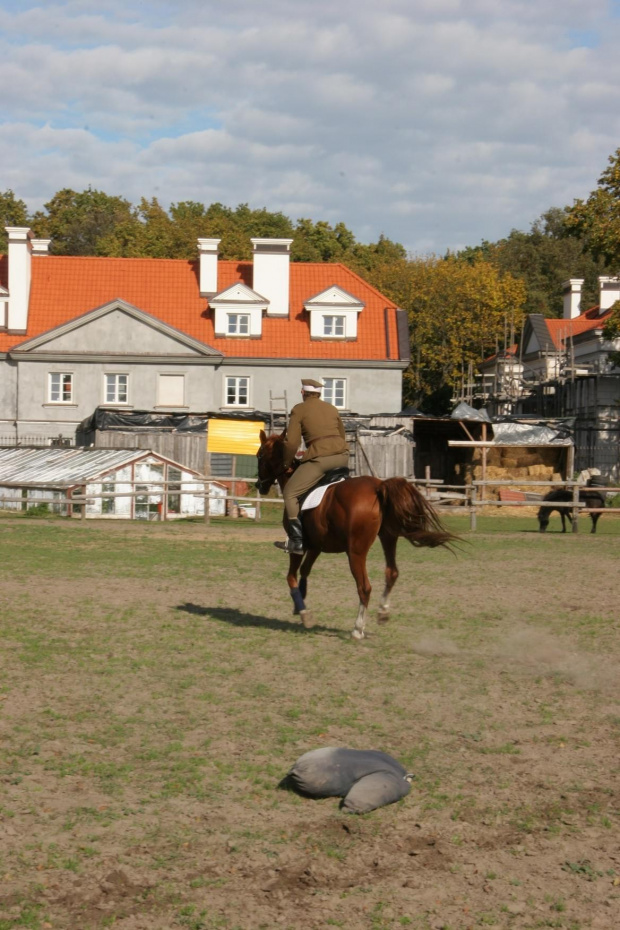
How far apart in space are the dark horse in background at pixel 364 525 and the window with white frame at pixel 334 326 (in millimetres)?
40977

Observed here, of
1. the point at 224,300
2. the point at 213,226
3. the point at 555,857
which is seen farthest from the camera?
the point at 213,226

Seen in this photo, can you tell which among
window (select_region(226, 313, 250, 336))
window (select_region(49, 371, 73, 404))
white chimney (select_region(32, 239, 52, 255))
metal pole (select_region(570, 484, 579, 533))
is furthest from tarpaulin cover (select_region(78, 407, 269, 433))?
metal pole (select_region(570, 484, 579, 533))

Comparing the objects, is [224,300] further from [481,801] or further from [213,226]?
[481,801]

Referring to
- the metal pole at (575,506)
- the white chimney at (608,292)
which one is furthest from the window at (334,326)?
the metal pole at (575,506)

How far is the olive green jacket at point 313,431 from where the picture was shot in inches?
473

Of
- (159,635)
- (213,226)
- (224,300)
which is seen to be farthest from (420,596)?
(213,226)

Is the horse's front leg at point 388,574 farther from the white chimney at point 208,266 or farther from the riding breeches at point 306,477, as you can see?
the white chimney at point 208,266

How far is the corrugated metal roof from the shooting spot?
33.3 m

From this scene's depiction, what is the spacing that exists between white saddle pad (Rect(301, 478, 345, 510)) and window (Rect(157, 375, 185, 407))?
3880cm

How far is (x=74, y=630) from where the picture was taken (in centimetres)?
1148

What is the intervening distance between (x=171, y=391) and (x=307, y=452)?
1535 inches

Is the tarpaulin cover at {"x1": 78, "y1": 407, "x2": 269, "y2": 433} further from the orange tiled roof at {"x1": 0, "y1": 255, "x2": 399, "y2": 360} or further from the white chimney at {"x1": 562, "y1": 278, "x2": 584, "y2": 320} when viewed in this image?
the white chimney at {"x1": 562, "y1": 278, "x2": 584, "y2": 320}

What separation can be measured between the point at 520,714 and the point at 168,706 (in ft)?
8.37

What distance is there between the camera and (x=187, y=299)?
176ft
